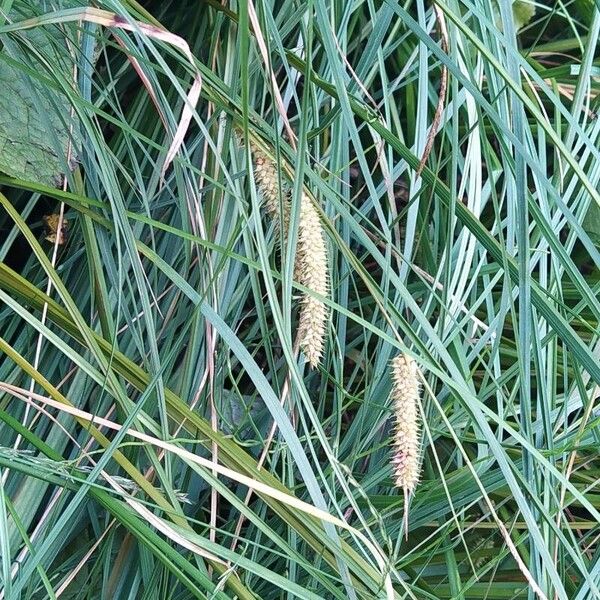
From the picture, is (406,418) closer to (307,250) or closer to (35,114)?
(307,250)

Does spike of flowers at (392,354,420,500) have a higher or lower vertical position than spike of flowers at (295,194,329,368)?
lower

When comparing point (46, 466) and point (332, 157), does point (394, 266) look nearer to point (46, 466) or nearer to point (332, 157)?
point (332, 157)

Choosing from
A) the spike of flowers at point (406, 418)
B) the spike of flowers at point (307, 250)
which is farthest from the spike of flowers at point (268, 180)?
the spike of flowers at point (406, 418)

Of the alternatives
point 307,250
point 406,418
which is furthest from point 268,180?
point 406,418

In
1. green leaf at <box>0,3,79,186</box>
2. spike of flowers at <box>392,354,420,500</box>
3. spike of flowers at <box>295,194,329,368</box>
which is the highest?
green leaf at <box>0,3,79,186</box>

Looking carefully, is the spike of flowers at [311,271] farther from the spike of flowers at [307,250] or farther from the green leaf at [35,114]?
the green leaf at [35,114]

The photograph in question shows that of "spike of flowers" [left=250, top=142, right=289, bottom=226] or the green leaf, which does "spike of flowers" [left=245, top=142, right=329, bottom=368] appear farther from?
the green leaf

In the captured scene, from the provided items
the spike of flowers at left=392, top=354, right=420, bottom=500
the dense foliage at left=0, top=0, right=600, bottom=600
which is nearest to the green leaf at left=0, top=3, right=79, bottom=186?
the dense foliage at left=0, top=0, right=600, bottom=600

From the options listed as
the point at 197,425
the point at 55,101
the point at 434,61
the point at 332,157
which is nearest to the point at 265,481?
the point at 197,425
